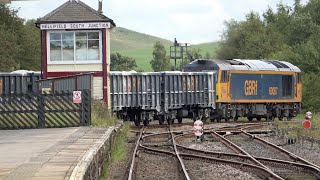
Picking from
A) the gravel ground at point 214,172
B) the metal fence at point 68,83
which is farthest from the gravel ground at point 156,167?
the metal fence at point 68,83

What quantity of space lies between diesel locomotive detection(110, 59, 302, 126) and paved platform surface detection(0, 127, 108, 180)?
12582mm

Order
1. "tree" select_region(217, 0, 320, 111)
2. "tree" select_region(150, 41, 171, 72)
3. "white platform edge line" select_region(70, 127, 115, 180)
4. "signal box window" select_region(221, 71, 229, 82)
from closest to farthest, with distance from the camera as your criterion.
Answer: "white platform edge line" select_region(70, 127, 115, 180)
"signal box window" select_region(221, 71, 229, 82)
"tree" select_region(217, 0, 320, 111)
"tree" select_region(150, 41, 171, 72)

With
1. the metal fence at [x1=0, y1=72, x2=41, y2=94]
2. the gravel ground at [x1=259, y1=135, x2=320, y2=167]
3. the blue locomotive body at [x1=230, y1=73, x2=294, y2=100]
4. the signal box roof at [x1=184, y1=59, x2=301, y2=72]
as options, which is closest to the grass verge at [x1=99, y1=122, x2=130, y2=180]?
the gravel ground at [x1=259, y1=135, x2=320, y2=167]

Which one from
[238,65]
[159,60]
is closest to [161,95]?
[238,65]

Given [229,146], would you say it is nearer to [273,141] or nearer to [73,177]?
[273,141]

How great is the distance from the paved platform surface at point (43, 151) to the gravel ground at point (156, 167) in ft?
4.35

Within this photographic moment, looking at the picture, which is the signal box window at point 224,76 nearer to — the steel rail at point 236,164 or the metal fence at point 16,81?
the metal fence at point 16,81

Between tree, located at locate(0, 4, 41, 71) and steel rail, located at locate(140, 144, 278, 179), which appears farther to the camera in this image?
tree, located at locate(0, 4, 41, 71)

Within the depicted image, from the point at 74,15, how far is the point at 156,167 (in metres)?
14.6

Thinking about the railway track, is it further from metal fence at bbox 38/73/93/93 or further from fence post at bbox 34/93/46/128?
fence post at bbox 34/93/46/128

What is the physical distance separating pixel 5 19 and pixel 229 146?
54.1m

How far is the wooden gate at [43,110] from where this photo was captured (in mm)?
22125

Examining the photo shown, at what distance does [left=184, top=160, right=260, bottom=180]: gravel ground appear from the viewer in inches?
582

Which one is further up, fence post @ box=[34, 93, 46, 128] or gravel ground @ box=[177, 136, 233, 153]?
fence post @ box=[34, 93, 46, 128]
